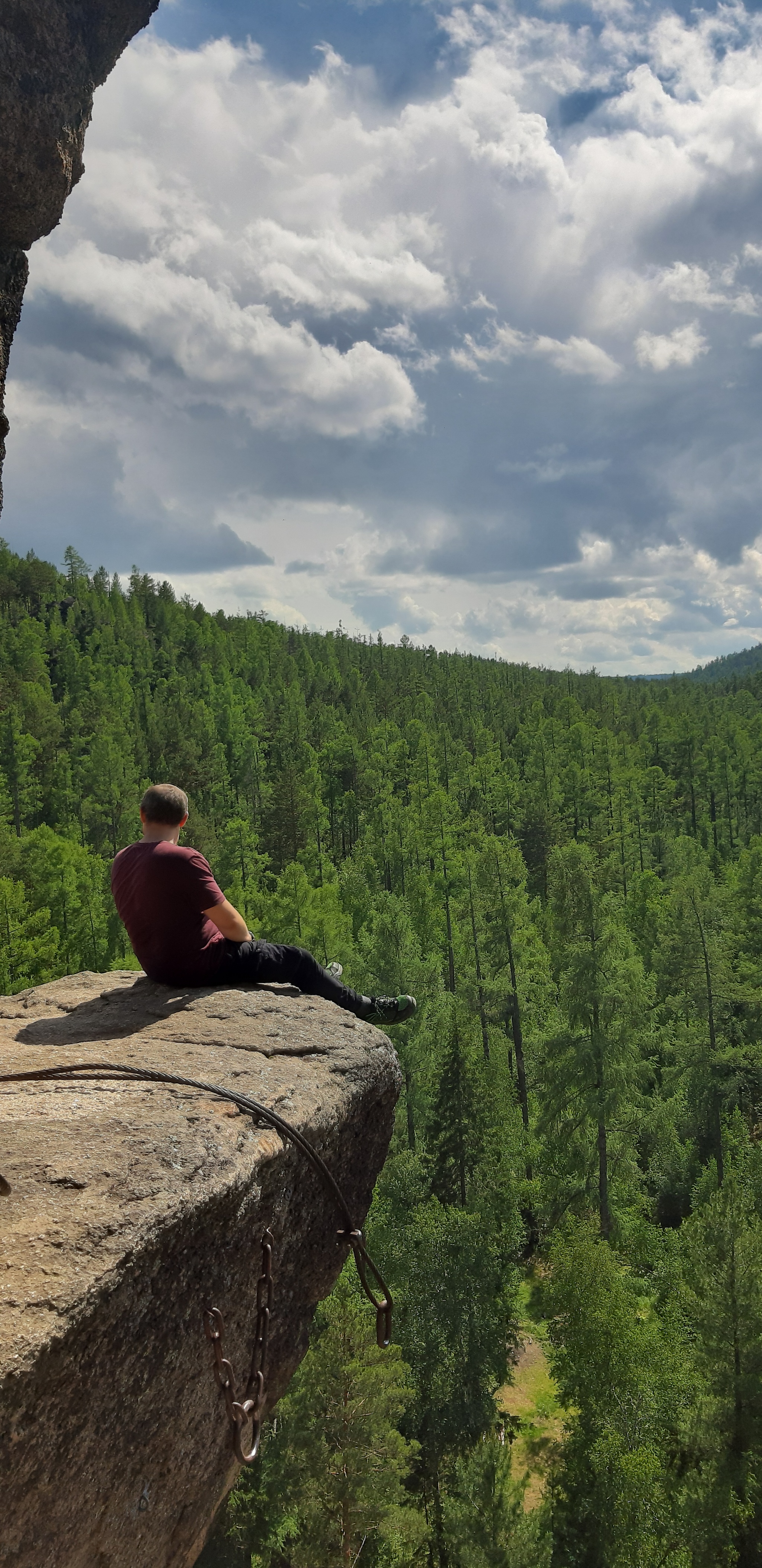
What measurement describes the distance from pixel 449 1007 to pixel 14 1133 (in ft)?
97.5

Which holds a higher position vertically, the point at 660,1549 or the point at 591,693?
the point at 591,693

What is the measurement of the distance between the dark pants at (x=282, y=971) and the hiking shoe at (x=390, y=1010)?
0.12m

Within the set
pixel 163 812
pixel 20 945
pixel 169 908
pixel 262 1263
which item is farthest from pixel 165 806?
pixel 20 945

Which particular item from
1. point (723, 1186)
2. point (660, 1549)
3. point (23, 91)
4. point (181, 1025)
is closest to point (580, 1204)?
point (723, 1186)

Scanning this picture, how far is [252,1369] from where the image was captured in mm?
3309

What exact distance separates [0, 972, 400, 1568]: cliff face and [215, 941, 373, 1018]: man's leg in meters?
0.68

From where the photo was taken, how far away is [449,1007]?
31.3 meters

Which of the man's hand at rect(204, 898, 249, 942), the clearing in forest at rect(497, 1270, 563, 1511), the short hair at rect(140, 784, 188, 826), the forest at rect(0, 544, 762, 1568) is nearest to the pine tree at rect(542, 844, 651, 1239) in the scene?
the forest at rect(0, 544, 762, 1568)

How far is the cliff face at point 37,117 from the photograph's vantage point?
549cm

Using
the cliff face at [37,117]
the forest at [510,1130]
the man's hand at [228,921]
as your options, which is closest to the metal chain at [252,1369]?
the man's hand at [228,921]

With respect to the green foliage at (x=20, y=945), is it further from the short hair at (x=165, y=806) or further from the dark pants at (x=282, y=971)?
the short hair at (x=165, y=806)

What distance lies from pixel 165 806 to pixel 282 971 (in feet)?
4.47

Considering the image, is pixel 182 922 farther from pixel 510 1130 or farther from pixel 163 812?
pixel 510 1130

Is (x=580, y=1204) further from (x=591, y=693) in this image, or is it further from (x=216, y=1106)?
(x=591, y=693)
